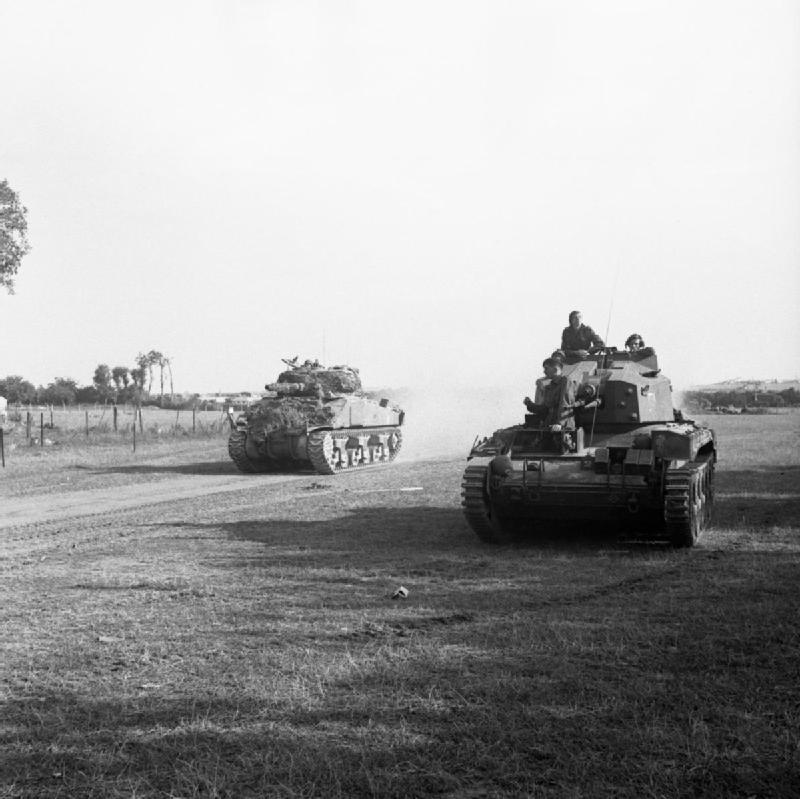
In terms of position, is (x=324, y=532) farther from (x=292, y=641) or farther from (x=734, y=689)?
(x=734, y=689)

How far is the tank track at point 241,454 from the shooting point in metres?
25.6

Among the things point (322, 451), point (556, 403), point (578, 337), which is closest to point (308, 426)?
point (322, 451)

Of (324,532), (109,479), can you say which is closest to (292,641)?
(324,532)

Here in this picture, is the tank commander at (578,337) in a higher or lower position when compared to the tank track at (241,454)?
higher

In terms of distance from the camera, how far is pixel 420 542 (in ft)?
41.0

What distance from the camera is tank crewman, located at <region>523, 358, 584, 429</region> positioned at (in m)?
12.9

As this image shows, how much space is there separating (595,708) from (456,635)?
1907 mm

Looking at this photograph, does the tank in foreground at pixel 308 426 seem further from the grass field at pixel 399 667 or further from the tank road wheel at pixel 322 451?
the grass field at pixel 399 667

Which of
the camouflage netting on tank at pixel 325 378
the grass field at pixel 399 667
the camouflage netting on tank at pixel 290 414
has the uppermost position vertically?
the camouflage netting on tank at pixel 325 378

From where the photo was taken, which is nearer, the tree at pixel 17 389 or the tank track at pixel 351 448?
the tank track at pixel 351 448

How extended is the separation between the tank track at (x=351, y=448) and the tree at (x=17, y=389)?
68.1 metres

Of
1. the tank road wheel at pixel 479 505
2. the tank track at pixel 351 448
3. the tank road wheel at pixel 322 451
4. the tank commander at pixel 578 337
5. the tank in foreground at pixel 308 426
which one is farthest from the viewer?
the tank in foreground at pixel 308 426

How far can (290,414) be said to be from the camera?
25625mm

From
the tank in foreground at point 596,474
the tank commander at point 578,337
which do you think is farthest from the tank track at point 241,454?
the tank in foreground at point 596,474
